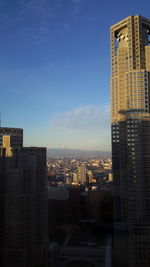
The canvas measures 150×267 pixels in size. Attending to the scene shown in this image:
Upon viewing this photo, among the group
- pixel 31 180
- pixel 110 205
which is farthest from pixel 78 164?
pixel 31 180

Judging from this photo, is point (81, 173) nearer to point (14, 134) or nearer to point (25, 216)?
point (14, 134)

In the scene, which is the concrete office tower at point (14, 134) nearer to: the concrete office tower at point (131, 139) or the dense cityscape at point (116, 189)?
the dense cityscape at point (116, 189)

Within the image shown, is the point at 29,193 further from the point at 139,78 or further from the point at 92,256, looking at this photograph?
the point at 139,78

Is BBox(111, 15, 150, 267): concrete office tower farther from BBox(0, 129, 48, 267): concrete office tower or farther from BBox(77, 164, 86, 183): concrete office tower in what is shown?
BBox(77, 164, 86, 183): concrete office tower

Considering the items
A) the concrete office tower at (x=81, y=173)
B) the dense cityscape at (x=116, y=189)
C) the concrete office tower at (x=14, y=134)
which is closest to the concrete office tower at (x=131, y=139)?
the dense cityscape at (x=116, y=189)

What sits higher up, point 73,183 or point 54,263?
point 73,183

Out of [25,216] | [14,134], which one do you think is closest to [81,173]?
[14,134]
